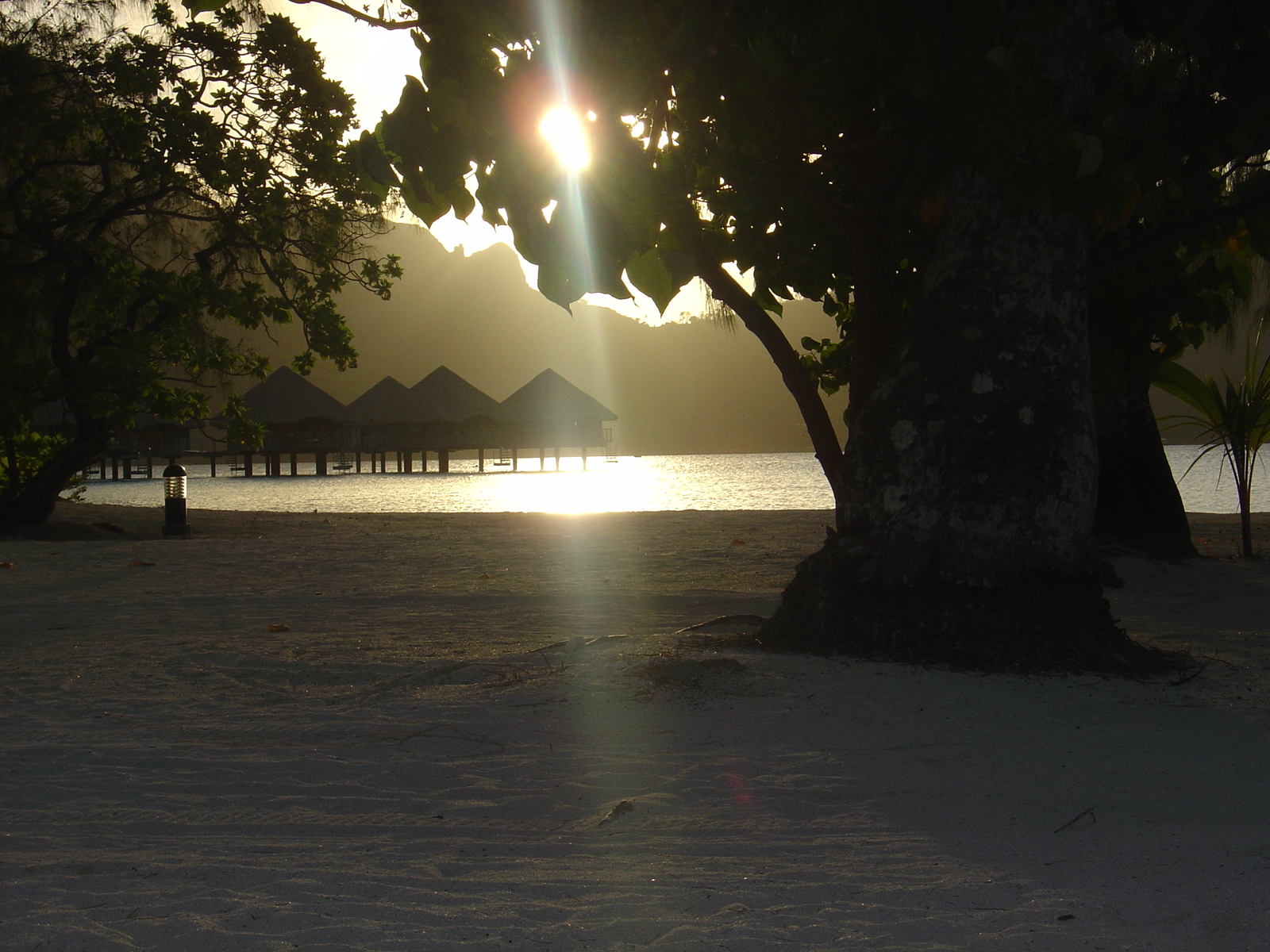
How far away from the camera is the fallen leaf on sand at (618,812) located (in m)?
2.59

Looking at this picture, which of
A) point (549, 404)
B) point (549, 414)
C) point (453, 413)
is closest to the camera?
point (453, 413)

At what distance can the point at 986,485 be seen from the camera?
12.9ft

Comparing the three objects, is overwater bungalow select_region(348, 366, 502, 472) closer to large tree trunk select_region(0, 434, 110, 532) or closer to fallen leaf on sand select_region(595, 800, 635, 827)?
large tree trunk select_region(0, 434, 110, 532)

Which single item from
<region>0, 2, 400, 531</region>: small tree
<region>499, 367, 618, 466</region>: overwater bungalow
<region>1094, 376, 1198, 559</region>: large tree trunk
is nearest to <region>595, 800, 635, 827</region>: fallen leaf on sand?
<region>1094, 376, 1198, 559</region>: large tree trunk

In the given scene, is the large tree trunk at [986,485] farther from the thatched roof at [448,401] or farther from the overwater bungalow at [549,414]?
the overwater bungalow at [549,414]

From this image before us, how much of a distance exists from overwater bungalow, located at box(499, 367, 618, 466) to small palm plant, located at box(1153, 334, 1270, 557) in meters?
46.7

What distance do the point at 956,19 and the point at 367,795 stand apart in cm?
284

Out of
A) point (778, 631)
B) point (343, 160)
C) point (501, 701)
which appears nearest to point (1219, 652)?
point (778, 631)

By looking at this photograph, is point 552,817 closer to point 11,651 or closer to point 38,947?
point 38,947

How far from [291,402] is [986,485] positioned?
4970 cm

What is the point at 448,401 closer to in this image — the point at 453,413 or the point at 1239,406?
the point at 453,413

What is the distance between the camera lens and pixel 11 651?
15.9ft

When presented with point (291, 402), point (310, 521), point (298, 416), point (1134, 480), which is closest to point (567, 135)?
point (1134, 480)

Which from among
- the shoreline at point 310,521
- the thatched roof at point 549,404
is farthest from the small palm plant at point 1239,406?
the thatched roof at point 549,404
